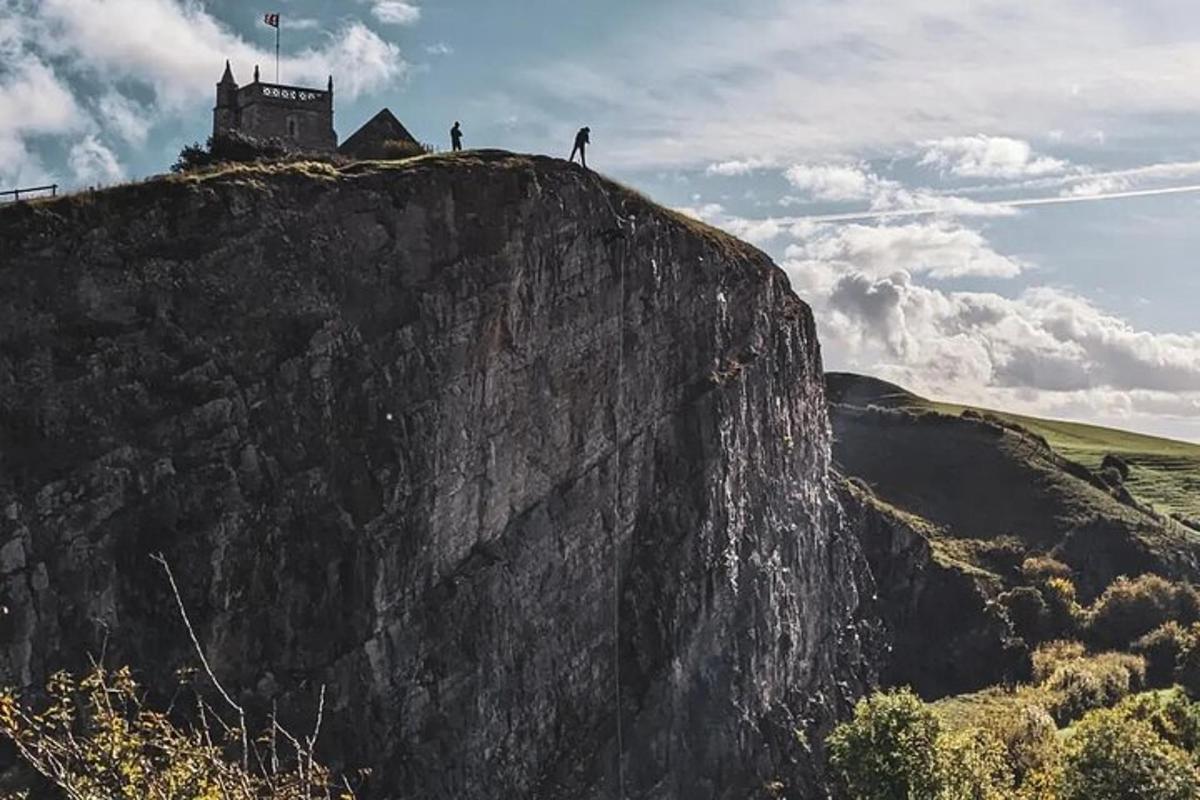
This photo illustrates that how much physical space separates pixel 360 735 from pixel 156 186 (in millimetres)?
20750

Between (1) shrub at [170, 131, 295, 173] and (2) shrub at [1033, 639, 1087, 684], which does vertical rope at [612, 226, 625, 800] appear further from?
(2) shrub at [1033, 639, 1087, 684]

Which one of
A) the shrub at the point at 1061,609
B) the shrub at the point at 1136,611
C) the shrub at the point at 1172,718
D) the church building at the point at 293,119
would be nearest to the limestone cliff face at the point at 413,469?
the church building at the point at 293,119

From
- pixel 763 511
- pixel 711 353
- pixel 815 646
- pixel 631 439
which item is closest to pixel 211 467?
pixel 631 439

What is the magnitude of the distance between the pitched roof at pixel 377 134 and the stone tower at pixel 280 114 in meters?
1.91

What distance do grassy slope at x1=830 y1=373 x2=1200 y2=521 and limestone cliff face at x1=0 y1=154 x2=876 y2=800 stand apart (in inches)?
2826

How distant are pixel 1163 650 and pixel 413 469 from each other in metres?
65.5

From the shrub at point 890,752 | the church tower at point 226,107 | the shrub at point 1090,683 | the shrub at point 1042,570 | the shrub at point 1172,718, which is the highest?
the church tower at point 226,107

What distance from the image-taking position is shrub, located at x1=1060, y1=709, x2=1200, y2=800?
169 feet

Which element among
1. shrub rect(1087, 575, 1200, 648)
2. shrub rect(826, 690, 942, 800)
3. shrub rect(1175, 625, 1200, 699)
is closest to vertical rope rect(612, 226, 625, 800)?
shrub rect(826, 690, 942, 800)

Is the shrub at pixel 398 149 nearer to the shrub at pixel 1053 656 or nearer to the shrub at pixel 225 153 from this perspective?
the shrub at pixel 225 153

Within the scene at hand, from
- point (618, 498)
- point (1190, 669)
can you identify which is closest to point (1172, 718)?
point (1190, 669)

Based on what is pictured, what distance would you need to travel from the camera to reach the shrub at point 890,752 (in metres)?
54.7

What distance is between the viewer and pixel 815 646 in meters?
76.9

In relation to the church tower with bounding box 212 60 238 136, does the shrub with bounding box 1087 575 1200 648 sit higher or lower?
lower
